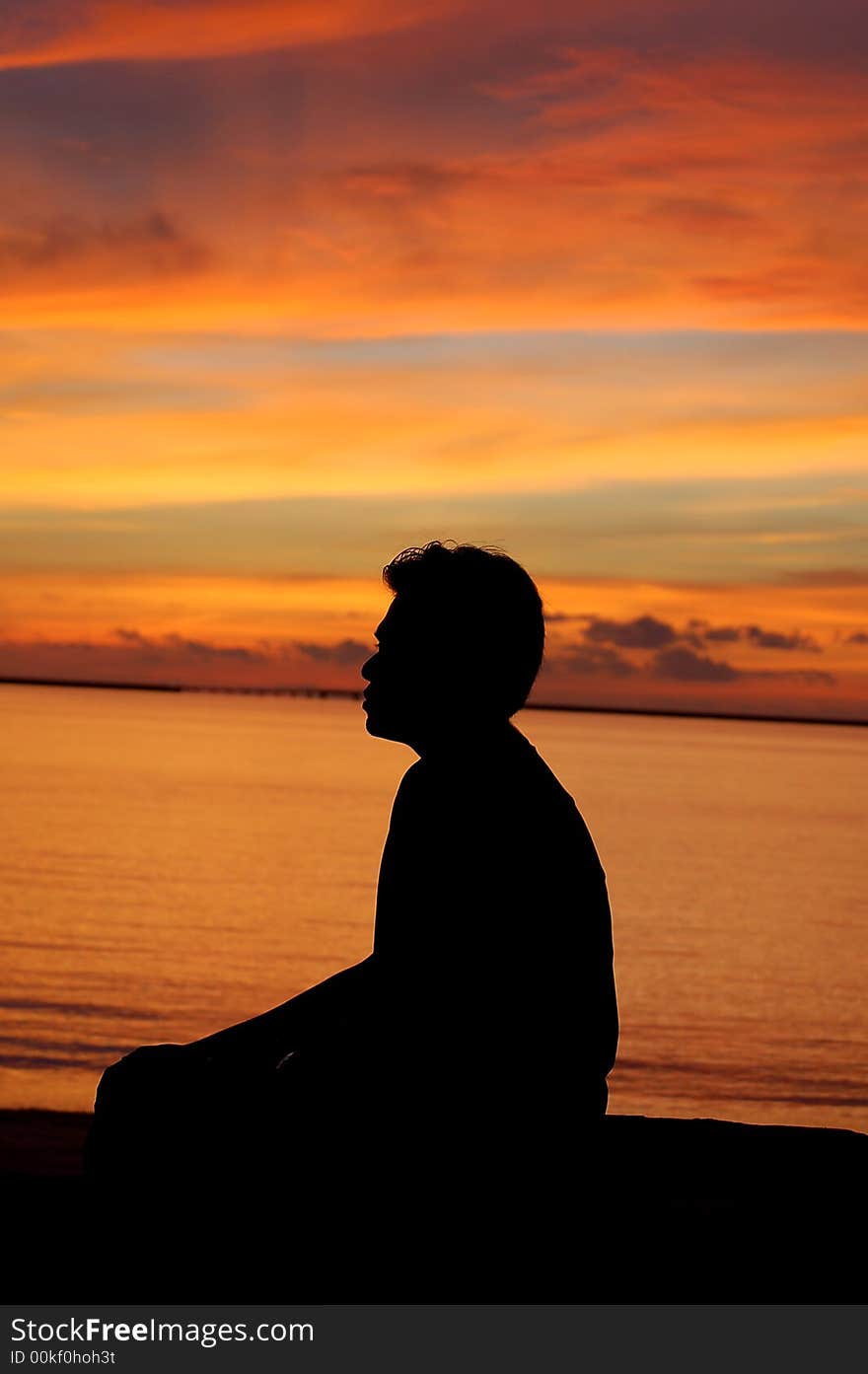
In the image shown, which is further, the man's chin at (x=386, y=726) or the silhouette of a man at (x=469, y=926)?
the man's chin at (x=386, y=726)

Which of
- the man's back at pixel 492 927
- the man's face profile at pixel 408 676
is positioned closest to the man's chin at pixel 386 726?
the man's face profile at pixel 408 676

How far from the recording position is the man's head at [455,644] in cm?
321

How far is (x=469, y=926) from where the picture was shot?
3088 millimetres

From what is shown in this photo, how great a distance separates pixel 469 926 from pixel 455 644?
56 centimetres

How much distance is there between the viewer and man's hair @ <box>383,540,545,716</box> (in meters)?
3.21

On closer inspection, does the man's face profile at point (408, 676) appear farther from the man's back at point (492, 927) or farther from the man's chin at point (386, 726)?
the man's back at point (492, 927)

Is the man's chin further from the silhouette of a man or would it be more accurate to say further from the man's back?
the man's back

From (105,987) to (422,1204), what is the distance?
13.6 metres

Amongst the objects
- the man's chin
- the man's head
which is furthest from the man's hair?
the man's chin

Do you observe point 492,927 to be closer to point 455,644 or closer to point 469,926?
point 469,926

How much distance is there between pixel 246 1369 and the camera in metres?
3.32

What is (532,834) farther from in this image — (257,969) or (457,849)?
(257,969)

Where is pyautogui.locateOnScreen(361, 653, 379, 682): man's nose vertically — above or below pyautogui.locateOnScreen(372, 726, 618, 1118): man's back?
above

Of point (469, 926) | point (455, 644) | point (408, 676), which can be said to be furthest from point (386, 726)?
point (469, 926)
